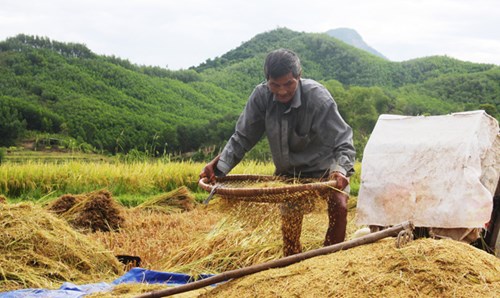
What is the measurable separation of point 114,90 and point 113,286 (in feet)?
83.1

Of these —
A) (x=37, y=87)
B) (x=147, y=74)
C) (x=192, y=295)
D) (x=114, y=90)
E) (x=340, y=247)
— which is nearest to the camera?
(x=340, y=247)

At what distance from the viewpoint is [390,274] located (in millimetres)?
2520

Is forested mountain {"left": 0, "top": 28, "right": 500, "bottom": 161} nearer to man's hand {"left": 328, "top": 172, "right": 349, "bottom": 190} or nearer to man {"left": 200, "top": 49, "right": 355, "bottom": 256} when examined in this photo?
man {"left": 200, "top": 49, "right": 355, "bottom": 256}

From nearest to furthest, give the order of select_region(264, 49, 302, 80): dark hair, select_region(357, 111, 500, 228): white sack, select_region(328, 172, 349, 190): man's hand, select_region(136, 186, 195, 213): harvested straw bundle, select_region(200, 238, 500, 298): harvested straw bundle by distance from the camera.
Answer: select_region(200, 238, 500, 298): harvested straw bundle
select_region(357, 111, 500, 228): white sack
select_region(328, 172, 349, 190): man's hand
select_region(264, 49, 302, 80): dark hair
select_region(136, 186, 195, 213): harvested straw bundle

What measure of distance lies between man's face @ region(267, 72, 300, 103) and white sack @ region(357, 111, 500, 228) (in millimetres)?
567

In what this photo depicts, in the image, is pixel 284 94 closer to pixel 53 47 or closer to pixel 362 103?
pixel 362 103

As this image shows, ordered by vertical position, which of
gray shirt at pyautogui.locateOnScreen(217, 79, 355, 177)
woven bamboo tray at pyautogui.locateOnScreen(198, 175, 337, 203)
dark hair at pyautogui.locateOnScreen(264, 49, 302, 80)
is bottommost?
woven bamboo tray at pyautogui.locateOnScreen(198, 175, 337, 203)

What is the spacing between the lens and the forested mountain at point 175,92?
2064cm

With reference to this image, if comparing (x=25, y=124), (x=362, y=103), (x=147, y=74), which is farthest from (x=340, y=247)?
(x=147, y=74)

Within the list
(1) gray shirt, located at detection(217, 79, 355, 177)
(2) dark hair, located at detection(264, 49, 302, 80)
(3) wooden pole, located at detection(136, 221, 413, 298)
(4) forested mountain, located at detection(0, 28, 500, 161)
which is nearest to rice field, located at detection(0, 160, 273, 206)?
(4) forested mountain, located at detection(0, 28, 500, 161)

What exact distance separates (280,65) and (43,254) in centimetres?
220

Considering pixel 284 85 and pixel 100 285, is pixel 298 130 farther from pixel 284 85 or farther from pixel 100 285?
pixel 100 285

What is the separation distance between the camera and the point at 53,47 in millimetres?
29656

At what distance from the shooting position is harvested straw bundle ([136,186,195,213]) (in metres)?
8.05
